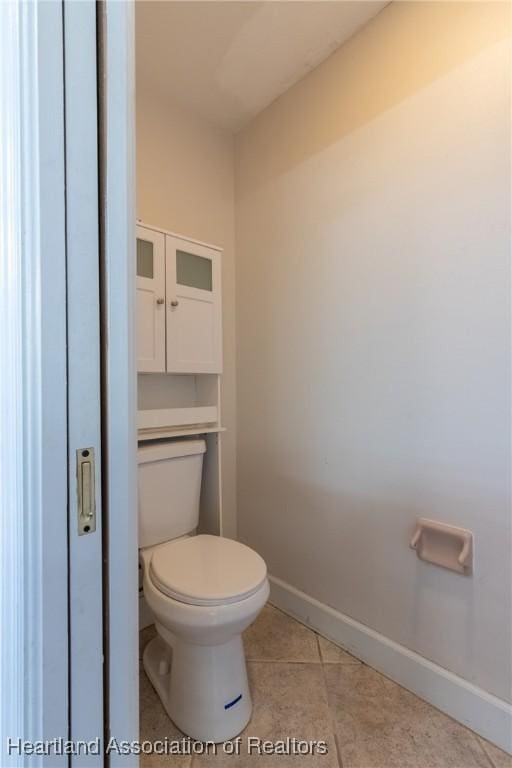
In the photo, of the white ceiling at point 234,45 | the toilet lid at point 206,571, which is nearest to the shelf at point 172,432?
the toilet lid at point 206,571

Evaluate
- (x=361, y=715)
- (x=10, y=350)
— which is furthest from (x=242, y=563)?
(x=10, y=350)

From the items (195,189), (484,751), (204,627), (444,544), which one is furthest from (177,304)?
(484,751)

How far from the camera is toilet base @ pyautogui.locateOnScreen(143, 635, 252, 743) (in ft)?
3.74

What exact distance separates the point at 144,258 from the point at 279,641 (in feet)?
5.49

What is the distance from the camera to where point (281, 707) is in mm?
1242

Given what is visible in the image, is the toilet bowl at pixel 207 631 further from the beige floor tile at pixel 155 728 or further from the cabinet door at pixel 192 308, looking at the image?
the cabinet door at pixel 192 308

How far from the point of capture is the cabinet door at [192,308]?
1.59 m

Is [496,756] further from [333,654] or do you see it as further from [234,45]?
[234,45]

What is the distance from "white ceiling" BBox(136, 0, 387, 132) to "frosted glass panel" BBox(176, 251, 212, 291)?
0.77 m

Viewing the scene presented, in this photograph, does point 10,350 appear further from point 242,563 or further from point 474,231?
point 474,231

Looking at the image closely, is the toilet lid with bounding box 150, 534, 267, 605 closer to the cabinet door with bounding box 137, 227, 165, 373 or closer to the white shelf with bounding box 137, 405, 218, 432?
the white shelf with bounding box 137, 405, 218, 432

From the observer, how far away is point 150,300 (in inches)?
60.0

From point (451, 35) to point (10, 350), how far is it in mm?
1594

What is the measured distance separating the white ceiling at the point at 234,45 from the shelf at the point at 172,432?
1.53 metres
